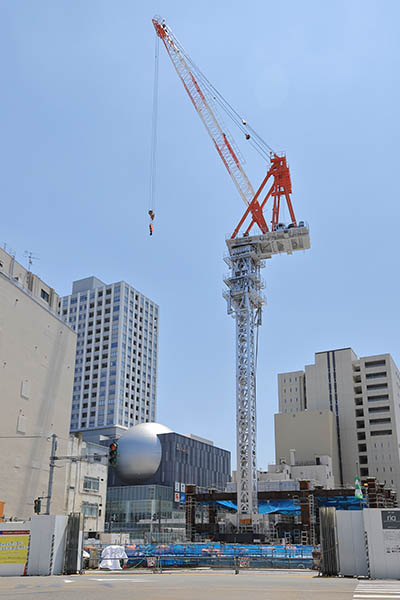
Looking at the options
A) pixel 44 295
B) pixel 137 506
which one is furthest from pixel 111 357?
pixel 44 295

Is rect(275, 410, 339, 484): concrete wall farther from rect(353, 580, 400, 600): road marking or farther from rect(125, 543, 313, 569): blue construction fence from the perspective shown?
rect(353, 580, 400, 600): road marking

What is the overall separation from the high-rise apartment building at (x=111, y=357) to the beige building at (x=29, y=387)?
76950 mm

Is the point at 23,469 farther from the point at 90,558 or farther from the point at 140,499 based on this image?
the point at 140,499

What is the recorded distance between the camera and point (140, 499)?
103438 mm

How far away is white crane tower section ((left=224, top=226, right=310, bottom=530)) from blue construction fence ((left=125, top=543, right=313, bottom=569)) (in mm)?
32075

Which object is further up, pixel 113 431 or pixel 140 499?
pixel 113 431

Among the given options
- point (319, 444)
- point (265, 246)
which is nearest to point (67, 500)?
point (265, 246)

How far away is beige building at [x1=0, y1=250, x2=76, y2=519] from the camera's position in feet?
183

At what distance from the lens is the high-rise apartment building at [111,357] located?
149625 mm

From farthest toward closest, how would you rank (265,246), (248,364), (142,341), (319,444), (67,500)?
(142,341), (319,444), (265,246), (248,364), (67,500)

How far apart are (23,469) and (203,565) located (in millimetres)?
26826

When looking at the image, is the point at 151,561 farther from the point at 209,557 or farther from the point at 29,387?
the point at 29,387

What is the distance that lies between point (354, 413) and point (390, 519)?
103722 mm

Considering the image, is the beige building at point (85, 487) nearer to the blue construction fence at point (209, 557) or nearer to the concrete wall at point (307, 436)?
the blue construction fence at point (209, 557)
